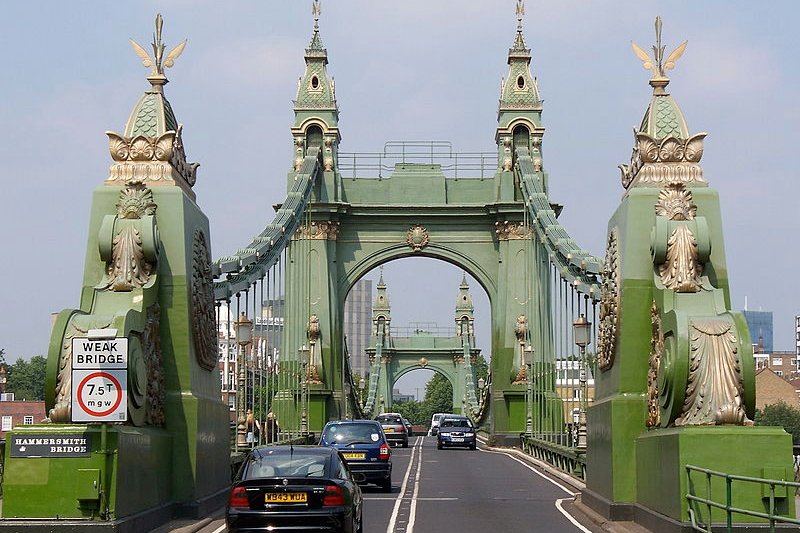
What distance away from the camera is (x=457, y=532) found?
63.4 ft

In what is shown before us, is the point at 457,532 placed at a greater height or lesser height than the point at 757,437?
lesser

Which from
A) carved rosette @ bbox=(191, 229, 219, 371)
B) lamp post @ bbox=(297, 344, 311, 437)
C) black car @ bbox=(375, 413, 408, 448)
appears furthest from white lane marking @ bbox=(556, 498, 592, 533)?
black car @ bbox=(375, 413, 408, 448)

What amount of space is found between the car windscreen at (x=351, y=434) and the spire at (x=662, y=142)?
10.4 meters

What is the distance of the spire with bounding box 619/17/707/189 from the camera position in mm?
19984

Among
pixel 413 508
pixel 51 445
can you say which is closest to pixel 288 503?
pixel 51 445

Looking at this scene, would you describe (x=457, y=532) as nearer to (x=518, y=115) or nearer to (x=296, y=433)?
(x=296, y=433)

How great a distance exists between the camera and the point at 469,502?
25438mm

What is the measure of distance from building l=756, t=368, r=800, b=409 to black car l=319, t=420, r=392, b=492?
7803 cm

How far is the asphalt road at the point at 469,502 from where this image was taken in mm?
20266

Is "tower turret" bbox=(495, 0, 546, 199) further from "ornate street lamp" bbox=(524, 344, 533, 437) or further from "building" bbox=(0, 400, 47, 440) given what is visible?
"building" bbox=(0, 400, 47, 440)

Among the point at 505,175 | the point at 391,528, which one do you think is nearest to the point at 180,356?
the point at 391,528

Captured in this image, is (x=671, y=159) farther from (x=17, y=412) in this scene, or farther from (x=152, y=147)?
(x=17, y=412)

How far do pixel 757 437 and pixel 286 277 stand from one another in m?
39.6

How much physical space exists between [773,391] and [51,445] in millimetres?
95602
